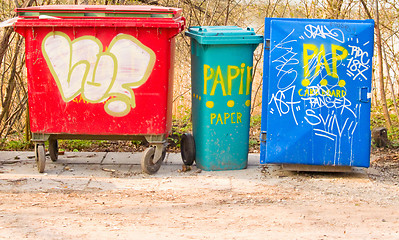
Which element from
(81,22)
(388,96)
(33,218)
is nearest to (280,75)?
(81,22)

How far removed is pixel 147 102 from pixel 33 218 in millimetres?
1855

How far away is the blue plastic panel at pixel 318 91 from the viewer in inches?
235

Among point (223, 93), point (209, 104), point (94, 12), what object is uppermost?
point (94, 12)

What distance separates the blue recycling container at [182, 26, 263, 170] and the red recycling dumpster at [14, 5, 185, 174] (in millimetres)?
385

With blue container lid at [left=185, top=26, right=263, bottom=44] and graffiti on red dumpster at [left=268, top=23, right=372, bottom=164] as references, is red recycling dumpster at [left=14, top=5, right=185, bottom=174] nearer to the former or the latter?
blue container lid at [left=185, top=26, right=263, bottom=44]

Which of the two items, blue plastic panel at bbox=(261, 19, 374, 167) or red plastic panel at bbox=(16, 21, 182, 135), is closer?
blue plastic panel at bbox=(261, 19, 374, 167)

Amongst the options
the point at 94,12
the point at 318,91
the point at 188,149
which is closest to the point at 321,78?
the point at 318,91

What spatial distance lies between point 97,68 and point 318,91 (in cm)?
222

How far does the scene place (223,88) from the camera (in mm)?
6309

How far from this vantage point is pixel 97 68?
242 inches

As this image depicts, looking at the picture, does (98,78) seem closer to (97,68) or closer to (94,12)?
(97,68)

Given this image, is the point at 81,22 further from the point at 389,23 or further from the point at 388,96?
the point at 388,96

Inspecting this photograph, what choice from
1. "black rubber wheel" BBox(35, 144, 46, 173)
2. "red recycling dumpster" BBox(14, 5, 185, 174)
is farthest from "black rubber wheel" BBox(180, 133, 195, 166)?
"black rubber wheel" BBox(35, 144, 46, 173)

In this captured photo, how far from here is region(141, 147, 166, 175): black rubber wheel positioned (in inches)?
248
